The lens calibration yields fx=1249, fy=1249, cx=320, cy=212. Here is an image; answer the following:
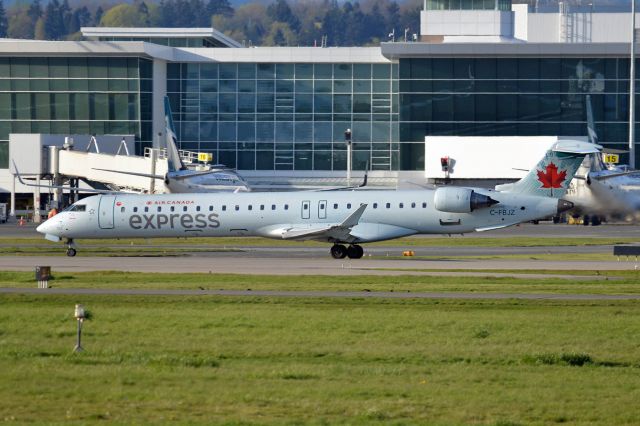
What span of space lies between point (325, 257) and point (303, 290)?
1983 cm

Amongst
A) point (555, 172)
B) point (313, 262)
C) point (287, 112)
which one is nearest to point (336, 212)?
point (313, 262)

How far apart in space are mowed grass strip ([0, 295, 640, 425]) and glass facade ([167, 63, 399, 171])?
3191 inches

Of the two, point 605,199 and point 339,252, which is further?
point 605,199

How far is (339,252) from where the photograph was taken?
5822cm

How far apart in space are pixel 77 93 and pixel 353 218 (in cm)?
6443

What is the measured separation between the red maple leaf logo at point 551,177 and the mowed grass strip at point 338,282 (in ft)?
31.5

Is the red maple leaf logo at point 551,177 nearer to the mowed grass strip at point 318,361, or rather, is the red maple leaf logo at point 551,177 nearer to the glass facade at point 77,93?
the mowed grass strip at point 318,361

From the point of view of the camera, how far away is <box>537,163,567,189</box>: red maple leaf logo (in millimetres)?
56562

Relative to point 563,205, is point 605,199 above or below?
above

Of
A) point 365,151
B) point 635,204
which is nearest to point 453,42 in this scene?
point 365,151

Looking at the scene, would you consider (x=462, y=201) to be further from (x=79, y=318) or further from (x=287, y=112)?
(x=287, y=112)

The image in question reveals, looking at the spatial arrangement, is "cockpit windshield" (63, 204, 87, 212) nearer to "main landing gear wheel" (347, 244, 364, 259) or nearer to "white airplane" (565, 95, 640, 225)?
"main landing gear wheel" (347, 244, 364, 259)

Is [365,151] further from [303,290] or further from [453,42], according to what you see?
[303,290]

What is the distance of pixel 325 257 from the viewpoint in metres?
59.4
